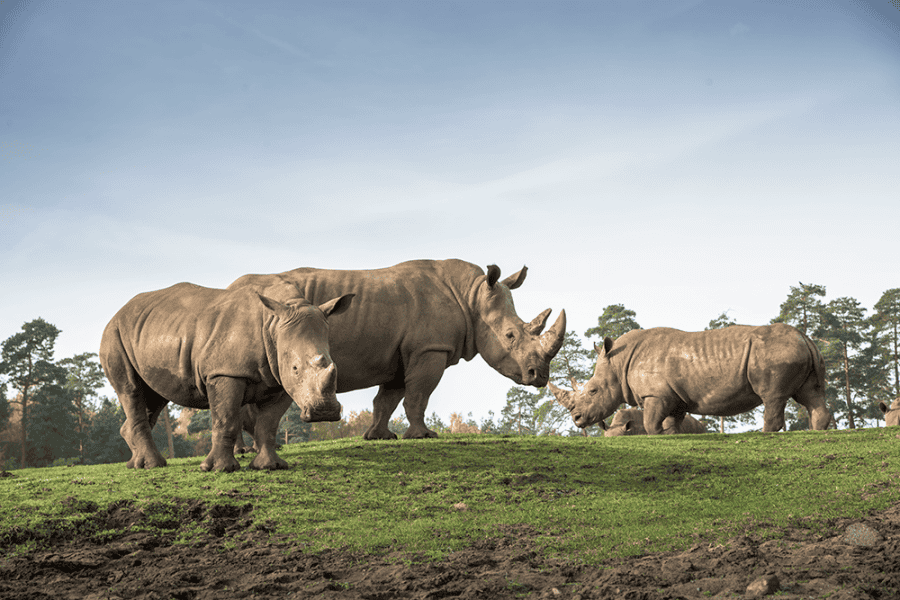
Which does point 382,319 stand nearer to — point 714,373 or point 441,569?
point 441,569

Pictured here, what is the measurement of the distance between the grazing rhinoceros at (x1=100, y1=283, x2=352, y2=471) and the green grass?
1.91ft

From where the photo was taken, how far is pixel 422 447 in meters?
10.5

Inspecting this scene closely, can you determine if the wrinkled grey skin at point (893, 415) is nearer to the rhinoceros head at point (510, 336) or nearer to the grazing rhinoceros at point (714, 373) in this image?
the grazing rhinoceros at point (714, 373)

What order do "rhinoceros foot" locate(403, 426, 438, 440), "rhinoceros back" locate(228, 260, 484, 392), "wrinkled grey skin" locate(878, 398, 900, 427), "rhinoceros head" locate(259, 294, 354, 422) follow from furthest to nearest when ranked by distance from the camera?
"wrinkled grey skin" locate(878, 398, 900, 427), "rhinoceros foot" locate(403, 426, 438, 440), "rhinoceros back" locate(228, 260, 484, 392), "rhinoceros head" locate(259, 294, 354, 422)

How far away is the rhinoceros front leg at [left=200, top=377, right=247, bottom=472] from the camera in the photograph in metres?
9.00

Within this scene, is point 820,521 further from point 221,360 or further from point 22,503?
point 22,503

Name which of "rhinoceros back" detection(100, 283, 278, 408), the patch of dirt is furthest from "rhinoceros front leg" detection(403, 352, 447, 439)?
the patch of dirt

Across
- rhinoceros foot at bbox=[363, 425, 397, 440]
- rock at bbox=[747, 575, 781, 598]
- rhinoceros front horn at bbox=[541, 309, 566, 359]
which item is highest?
rhinoceros front horn at bbox=[541, 309, 566, 359]

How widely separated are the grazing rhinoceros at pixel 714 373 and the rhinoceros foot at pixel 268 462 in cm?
806

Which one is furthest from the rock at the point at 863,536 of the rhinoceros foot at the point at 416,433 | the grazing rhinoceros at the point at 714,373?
the grazing rhinoceros at the point at 714,373

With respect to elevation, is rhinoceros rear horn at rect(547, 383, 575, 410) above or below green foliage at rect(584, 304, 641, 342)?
below

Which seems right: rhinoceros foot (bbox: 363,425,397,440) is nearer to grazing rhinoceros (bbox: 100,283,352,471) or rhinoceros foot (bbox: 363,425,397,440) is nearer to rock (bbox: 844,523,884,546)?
grazing rhinoceros (bbox: 100,283,352,471)

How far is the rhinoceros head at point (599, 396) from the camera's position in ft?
51.4

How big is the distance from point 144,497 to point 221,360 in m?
1.81
